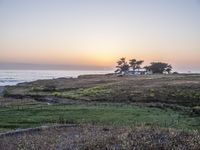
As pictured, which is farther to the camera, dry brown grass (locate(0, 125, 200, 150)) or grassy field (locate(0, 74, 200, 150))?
grassy field (locate(0, 74, 200, 150))

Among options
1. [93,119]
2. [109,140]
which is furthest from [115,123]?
[109,140]

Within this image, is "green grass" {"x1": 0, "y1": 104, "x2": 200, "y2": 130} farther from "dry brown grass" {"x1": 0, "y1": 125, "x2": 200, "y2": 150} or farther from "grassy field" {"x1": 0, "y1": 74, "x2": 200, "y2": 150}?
"dry brown grass" {"x1": 0, "y1": 125, "x2": 200, "y2": 150}

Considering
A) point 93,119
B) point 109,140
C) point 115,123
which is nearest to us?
point 109,140

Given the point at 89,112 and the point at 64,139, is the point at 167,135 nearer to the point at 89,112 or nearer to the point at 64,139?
the point at 64,139

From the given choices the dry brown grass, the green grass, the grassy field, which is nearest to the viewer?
the dry brown grass

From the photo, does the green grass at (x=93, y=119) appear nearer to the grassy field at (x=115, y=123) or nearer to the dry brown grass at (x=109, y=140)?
the grassy field at (x=115, y=123)

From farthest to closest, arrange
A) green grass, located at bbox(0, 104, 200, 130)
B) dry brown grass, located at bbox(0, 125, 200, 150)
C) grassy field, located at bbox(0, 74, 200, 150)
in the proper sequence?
green grass, located at bbox(0, 104, 200, 130)
grassy field, located at bbox(0, 74, 200, 150)
dry brown grass, located at bbox(0, 125, 200, 150)

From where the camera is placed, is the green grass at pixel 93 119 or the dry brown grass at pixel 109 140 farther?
the green grass at pixel 93 119

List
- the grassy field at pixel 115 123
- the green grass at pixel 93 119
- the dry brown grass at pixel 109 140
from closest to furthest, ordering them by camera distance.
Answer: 1. the dry brown grass at pixel 109 140
2. the grassy field at pixel 115 123
3. the green grass at pixel 93 119

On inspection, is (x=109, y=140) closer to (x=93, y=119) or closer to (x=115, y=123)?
(x=115, y=123)

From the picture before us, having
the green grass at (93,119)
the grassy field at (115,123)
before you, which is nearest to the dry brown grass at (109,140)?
the grassy field at (115,123)

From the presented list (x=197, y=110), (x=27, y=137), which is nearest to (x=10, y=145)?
(x=27, y=137)

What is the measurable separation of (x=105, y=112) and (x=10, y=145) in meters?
22.9

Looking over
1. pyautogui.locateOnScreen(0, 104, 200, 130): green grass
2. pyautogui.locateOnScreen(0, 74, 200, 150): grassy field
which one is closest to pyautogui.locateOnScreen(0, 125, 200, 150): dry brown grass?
pyautogui.locateOnScreen(0, 74, 200, 150): grassy field
